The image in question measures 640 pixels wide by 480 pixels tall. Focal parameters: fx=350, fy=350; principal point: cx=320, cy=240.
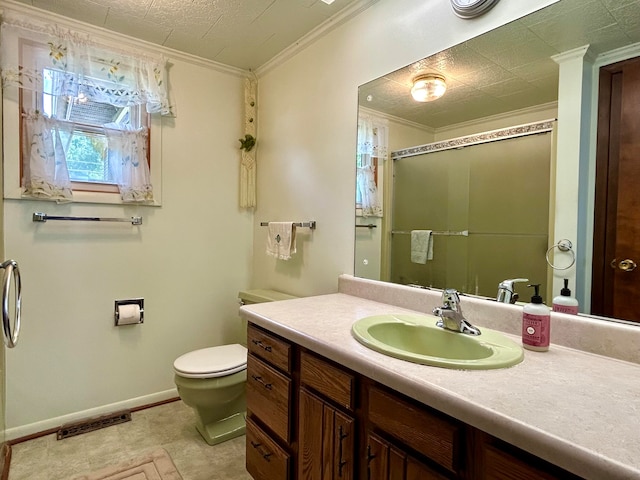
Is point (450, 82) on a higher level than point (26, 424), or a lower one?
higher

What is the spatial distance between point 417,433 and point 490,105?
3.86 ft

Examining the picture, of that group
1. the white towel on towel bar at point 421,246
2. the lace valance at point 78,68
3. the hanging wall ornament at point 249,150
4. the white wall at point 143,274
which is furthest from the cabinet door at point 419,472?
the lace valance at point 78,68

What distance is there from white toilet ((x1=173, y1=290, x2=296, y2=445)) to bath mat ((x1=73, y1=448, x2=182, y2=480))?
252mm

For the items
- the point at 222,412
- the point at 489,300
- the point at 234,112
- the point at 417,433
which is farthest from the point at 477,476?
the point at 234,112

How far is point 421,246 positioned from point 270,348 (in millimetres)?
801

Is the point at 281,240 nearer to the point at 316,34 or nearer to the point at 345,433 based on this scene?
the point at 316,34

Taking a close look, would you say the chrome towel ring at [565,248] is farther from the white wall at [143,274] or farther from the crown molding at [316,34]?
the white wall at [143,274]

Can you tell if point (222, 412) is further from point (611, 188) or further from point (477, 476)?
point (611, 188)

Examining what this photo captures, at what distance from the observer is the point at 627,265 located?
39.9 inches

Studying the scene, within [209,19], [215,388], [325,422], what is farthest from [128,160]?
[325,422]

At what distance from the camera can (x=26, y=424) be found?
77.0 inches

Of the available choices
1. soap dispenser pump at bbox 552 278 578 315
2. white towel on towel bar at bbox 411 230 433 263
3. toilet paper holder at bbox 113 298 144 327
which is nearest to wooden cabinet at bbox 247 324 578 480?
soap dispenser pump at bbox 552 278 578 315

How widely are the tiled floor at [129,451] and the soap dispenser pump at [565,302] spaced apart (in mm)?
1539

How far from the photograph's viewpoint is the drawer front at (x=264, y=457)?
130cm
